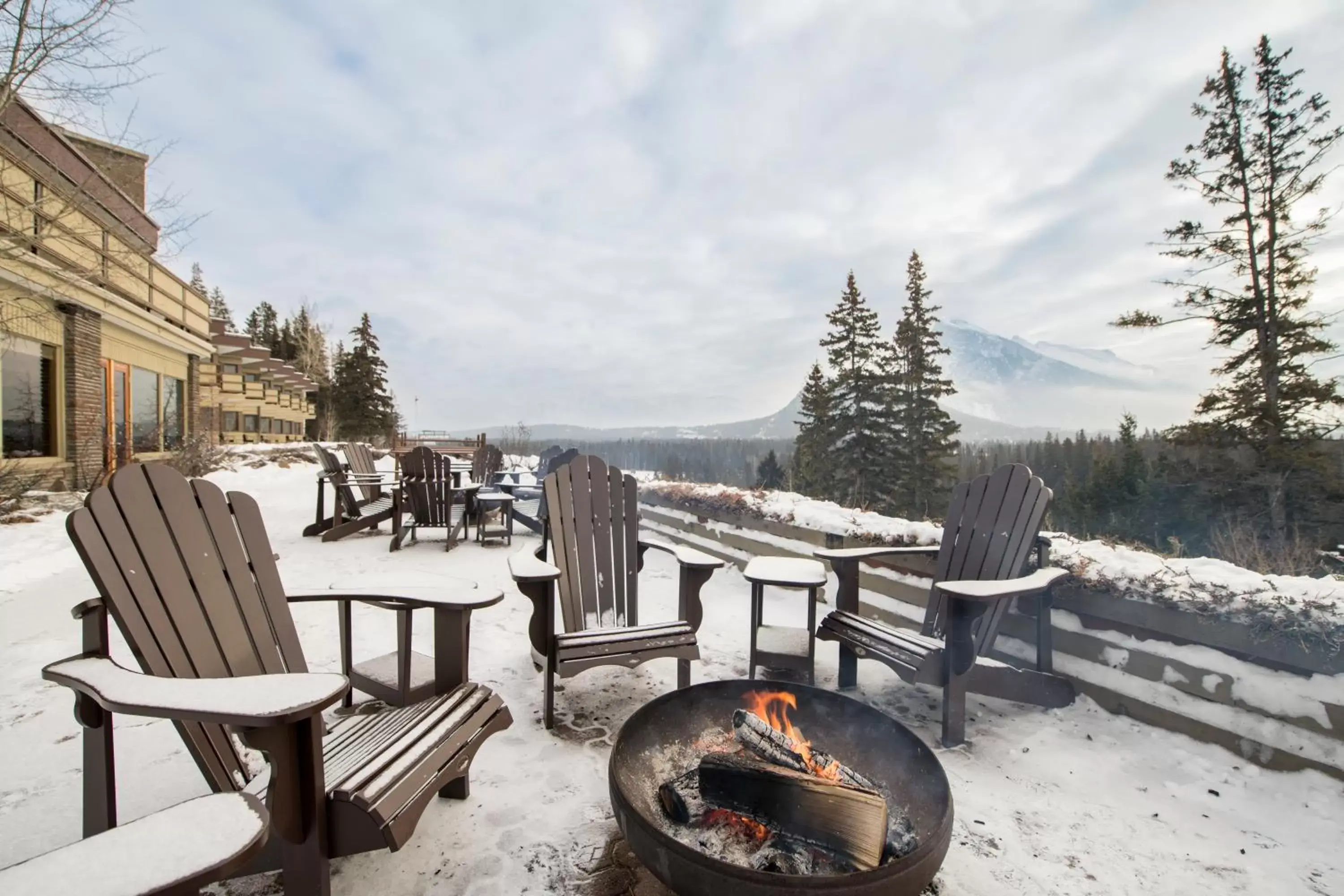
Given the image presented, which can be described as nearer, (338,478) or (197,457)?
(338,478)

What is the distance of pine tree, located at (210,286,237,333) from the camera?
3575cm

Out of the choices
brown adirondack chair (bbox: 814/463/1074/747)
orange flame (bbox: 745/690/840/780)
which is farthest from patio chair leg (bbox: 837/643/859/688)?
orange flame (bbox: 745/690/840/780)

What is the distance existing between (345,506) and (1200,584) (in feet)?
24.3

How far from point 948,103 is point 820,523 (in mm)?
4821

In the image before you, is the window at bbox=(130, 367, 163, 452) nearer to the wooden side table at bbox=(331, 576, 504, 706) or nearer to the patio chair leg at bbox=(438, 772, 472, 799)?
the wooden side table at bbox=(331, 576, 504, 706)

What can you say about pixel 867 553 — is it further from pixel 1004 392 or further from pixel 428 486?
pixel 1004 392

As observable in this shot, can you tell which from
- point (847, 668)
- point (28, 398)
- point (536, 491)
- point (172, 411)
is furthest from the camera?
point (172, 411)

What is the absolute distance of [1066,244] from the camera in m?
10.1

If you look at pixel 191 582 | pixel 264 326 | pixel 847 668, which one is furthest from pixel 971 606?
pixel 264 326

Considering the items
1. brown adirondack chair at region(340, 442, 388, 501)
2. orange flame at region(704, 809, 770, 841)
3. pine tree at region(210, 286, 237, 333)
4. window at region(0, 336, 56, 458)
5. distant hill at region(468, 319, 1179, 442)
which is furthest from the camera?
distant hill at region(468, 319, 1179, 442)

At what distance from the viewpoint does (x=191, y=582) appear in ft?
5.29

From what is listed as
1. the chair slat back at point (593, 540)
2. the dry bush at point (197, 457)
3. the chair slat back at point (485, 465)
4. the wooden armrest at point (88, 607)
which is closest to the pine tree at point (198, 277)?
the dry bush at point (197, 457)

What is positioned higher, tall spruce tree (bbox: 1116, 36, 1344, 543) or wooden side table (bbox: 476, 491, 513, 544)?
tall spruce tree (bbox: 1116, 36, 1344, 543)

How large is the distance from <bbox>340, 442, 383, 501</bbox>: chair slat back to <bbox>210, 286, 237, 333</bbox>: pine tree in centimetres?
3788
